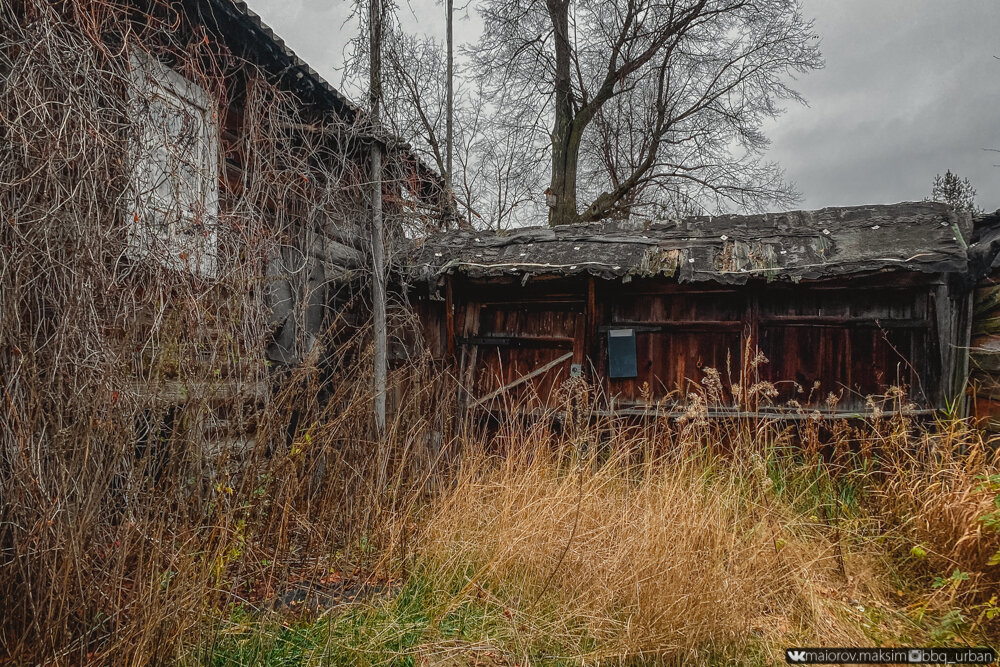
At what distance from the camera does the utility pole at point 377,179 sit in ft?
16.8

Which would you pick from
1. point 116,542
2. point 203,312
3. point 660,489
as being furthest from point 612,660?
point 203,312

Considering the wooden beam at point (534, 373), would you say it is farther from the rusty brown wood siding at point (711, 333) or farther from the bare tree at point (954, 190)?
the bare tree at point (954, 190)

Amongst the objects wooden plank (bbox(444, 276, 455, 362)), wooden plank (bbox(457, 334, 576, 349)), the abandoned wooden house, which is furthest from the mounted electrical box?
the abandoned wooden house

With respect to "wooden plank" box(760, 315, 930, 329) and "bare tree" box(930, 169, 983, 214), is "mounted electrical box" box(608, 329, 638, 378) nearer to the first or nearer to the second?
"wooden plank" box(760, 315, 930, 329)

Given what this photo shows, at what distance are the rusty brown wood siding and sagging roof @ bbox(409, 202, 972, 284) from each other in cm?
27

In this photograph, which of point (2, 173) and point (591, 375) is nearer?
point (2, 173)

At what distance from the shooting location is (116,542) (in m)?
2.26

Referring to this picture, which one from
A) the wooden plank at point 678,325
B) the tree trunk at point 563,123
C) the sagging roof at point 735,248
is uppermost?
the tree trunk at point 563,123

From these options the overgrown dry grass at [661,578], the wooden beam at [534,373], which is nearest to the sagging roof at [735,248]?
the wooden beam at [534,373]

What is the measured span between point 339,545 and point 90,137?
8.13ft

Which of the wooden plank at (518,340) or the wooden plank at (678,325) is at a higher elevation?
the wooden plank at (678,325)

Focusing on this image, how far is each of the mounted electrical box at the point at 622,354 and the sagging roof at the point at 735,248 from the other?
75 cm

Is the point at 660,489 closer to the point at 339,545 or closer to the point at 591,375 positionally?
the point at 339,545

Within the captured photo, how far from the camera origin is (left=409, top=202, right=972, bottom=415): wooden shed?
205 inches
